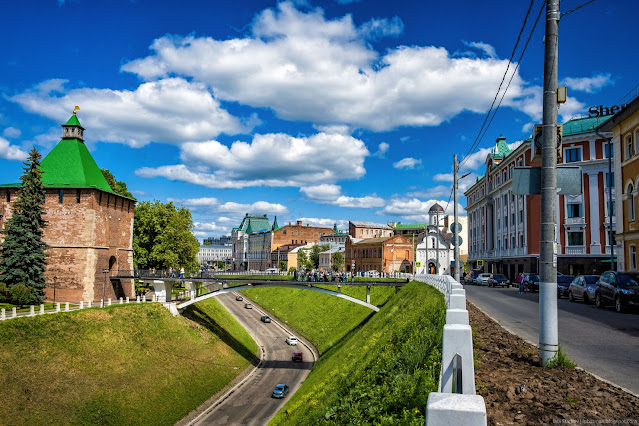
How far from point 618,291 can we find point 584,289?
484 cm

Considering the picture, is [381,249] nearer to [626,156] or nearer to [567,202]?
[567,202]

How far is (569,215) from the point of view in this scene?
44.9 meters

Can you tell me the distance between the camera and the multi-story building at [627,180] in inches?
952

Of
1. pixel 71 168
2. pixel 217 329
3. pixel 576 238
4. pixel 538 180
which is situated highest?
pixel 71 168

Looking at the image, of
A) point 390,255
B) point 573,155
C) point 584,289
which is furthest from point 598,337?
point 390,255

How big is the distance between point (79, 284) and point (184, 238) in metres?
15.7

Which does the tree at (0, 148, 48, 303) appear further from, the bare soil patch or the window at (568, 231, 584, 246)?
the window at (568, 231, 584, 246)

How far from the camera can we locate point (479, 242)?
73.2m

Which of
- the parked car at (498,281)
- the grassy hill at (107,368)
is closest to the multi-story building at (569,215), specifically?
the parked car at (498,281)

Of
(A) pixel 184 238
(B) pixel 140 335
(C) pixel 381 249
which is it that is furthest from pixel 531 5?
(C) pixel 381 249

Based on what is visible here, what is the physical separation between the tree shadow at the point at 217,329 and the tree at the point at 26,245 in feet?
46.4

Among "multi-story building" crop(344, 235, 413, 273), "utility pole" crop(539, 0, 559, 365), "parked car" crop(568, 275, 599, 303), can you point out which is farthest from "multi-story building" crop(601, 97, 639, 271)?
"multi-story building" crop(344, 235, 413, 273)

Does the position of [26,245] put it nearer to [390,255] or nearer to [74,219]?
[74,219]

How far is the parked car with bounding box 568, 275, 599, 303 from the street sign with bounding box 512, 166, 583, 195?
17.0 meters
